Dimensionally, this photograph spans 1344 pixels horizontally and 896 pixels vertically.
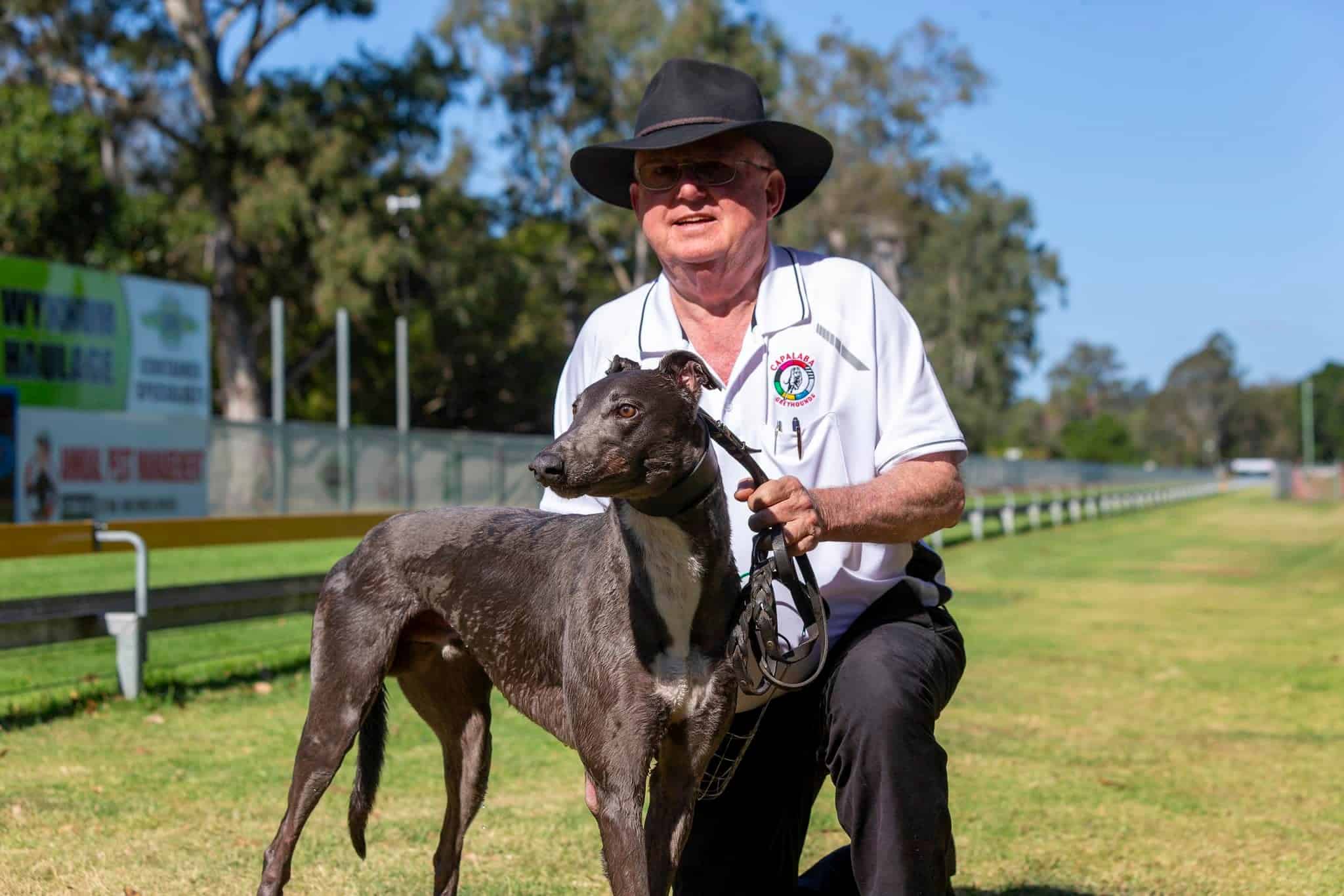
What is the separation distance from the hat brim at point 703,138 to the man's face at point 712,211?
51 mm

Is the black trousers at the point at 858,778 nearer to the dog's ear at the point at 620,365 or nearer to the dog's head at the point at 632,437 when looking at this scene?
the dog's head at the point at 632,437

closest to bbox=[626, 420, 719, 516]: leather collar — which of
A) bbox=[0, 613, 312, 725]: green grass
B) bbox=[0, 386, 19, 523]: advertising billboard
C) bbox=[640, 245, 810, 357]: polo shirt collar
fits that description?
bbox=[640, 245, 810, 357]: polo shirt collar

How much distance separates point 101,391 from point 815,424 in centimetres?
1375

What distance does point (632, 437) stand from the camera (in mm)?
3178

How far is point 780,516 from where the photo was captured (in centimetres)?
338

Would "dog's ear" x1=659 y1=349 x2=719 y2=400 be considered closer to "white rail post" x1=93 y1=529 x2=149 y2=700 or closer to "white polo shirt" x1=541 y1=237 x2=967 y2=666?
"white polo shirt" x1=541 y1=237 x2=967 y2=666

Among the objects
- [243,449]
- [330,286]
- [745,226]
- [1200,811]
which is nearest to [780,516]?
[745,226]

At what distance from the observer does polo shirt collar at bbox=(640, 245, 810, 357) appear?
412cm

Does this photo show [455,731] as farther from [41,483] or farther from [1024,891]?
[41,483]

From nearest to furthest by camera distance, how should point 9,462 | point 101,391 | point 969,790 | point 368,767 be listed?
point 368,767 < point 969,790 < point 9,462 < point 101,391

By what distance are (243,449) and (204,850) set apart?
14.8m

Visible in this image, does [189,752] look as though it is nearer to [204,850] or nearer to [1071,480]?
[204,850]

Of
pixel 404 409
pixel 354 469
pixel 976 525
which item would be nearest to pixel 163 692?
pixel 354 469

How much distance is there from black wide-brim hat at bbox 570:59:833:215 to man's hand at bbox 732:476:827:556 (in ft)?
3.71
